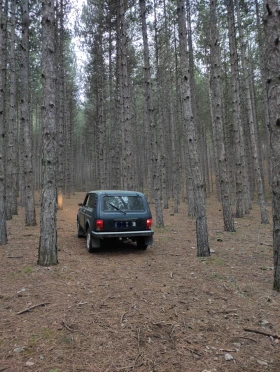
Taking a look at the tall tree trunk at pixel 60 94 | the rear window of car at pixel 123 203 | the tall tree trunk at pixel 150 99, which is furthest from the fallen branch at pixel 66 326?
the tall tree trunk at pixel 60 94

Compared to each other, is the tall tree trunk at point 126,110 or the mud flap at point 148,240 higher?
the tall tree trunk at point 126,110

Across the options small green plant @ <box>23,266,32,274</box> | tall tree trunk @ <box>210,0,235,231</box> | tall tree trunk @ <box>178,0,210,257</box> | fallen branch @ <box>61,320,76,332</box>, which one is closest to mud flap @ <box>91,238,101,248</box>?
small green plant @ <box>23,266,32,274</box>

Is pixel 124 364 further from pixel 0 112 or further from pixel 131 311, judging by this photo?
pixel 0 112

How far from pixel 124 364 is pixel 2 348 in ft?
4.65

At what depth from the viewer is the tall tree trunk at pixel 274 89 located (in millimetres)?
4307

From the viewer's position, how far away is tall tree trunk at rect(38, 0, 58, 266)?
19.4 ft

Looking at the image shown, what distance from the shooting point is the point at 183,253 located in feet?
24.4

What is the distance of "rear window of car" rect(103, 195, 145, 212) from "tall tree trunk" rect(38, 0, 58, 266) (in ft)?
5.93

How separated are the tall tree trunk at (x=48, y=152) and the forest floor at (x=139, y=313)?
484 mm

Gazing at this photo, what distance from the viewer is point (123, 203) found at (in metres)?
7.63

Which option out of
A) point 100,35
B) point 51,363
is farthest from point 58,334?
point 100,35

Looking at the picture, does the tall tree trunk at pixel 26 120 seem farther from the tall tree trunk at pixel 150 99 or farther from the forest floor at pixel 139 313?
the tall tree trunk at pixel 150 99

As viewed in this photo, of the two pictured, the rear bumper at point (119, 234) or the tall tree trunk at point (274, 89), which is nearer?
the tall tree trunk at point (274, 89)

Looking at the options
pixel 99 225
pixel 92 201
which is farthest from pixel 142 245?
pixel 92 201
